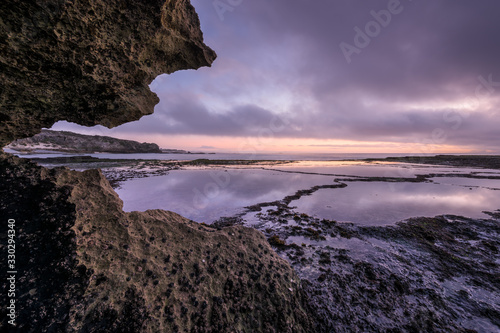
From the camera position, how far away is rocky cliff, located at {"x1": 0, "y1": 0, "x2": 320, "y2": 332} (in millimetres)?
3240

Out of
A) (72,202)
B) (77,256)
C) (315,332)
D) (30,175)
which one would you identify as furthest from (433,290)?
(30,175)

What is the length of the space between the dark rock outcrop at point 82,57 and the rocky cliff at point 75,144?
148406 millimetres

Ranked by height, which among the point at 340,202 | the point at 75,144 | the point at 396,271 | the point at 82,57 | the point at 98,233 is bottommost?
the point at 396,271

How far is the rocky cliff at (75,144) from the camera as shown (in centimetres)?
11200

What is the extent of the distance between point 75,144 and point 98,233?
164889 mm

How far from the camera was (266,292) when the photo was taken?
456 cm

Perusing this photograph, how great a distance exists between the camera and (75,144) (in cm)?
12500

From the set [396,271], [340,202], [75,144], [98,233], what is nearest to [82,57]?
[98,233]

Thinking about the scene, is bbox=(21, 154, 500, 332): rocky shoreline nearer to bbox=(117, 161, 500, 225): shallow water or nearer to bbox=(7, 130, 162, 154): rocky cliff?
bbox=(117, 161, 500, 225): shallow water

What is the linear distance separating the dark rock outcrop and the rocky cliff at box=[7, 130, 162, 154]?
14841 centimetres

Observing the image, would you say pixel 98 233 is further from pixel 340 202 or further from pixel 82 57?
pixel 340 202

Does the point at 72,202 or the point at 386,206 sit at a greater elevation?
the point at 72,202

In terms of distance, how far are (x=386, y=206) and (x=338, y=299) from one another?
41.7ft

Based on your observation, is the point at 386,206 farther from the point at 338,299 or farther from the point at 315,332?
the point at 315,332
